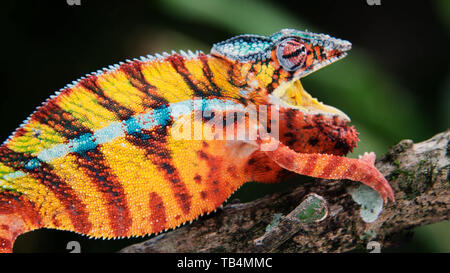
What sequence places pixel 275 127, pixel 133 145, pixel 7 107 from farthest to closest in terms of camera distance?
A: 1. pixel 7 107
2. pixel 275 127
3. pixel 133 145

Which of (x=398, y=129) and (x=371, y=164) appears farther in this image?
(x=398, y=129)

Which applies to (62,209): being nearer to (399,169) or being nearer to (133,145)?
(133,145)

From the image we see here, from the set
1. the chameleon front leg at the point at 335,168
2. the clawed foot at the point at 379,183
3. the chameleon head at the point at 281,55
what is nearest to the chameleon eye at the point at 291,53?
the chameleon head at the point at 281,55

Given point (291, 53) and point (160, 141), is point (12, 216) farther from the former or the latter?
point (291, 53)

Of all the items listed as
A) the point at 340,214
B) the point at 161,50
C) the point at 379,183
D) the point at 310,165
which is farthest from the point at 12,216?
the point at 161,50

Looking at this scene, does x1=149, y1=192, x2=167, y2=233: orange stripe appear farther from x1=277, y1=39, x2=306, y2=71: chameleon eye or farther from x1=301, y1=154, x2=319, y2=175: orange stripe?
x1=277, y1=39, x2=306, y2=71: chameleon eye

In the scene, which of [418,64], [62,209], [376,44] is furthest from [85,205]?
[418,64]

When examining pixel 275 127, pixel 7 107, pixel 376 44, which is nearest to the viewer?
pixel 275 127

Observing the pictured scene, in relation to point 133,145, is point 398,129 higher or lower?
higher
